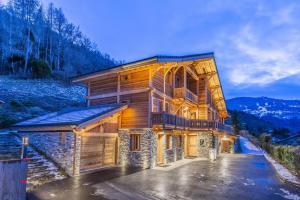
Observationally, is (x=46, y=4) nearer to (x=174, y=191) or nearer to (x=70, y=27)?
(x=70, y=27)

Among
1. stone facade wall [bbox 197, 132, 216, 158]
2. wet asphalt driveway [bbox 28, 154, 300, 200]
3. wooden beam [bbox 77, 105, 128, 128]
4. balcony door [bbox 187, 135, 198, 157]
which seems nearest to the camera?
wet asphalt driveway [bbox 28, 154, 300, 200]

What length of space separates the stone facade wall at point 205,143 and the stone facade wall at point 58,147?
1419cm

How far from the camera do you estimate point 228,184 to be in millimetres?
10656

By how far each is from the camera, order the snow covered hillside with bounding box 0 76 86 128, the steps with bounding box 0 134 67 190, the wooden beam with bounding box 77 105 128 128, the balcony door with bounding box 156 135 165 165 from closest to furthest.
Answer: the steps with bounding box 0 134 67 190, the wooden beam with bounding box 77 105 128 128, the balcony door with bounding box 156 135 165 165, the snow covered hillside with bounding box 0 76 86 128

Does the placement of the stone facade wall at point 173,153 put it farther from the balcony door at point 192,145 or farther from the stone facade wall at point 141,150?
the balcony door at point 192,145

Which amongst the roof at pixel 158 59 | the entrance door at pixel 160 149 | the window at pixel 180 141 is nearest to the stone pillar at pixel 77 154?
the roof at pixel 158 59

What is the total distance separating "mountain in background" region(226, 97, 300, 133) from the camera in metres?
123

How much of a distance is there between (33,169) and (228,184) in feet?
33.0

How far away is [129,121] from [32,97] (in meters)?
16.7

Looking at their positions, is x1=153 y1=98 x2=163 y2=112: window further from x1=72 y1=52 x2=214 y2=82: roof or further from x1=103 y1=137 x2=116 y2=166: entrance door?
x1=103 y1=137 x2=116 y2=166: entrance door

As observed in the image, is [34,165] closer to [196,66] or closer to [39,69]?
[196,66]

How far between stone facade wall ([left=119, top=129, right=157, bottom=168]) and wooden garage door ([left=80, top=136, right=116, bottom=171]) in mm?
725

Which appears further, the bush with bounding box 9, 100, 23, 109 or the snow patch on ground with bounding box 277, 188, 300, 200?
the bush with bounding box 9, 100, 23, 109

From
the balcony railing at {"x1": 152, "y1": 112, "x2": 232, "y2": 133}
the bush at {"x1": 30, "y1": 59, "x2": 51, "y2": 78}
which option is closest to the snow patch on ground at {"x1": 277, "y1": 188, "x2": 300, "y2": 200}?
the balcony railing at {"x1": 152, "y1": 112, "x2": 232, "y2": 133}
